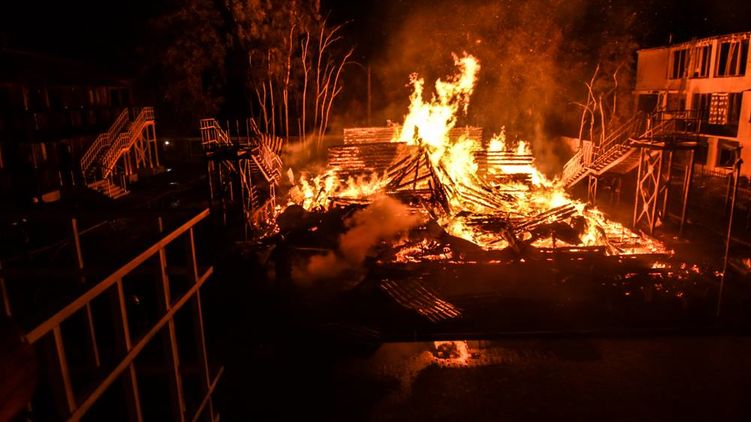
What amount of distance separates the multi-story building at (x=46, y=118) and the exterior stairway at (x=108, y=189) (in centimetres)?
115

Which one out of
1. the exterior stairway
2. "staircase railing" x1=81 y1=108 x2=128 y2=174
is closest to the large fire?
→ the exterior stairway

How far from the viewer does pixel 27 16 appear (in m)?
34.7

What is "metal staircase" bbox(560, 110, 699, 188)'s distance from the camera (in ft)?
53.2

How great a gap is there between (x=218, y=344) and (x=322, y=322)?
212cm

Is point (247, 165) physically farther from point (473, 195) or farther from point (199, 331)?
Result: point (199, 331)

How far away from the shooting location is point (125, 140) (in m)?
25.5

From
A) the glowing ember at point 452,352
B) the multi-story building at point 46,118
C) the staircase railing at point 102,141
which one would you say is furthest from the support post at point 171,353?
the staircase railing at point 102,141

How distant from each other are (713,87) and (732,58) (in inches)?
63.0

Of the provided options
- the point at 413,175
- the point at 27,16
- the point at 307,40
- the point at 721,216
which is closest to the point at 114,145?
the point at 307,40

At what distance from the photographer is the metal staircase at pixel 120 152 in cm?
2298

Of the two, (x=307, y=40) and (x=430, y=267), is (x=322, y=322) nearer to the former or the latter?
(x=430, y=267)

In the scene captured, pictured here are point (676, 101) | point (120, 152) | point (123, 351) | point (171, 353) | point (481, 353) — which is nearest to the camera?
point (123, 351)

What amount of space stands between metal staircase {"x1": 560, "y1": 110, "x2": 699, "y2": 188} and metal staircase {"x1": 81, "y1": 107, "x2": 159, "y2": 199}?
68.8 ft

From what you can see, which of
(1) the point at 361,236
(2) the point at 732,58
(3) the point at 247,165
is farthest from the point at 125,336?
(2) the point at 732,58
